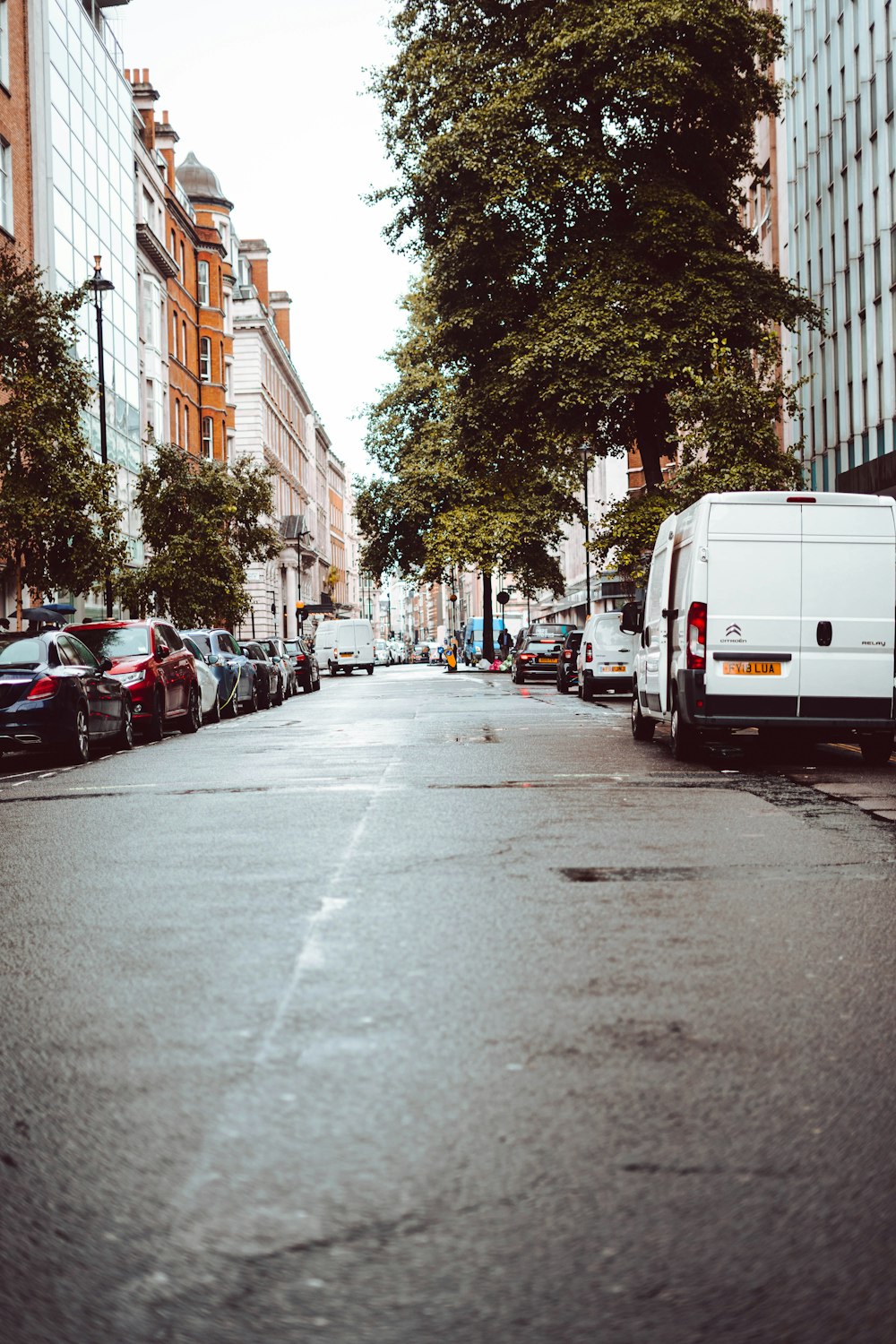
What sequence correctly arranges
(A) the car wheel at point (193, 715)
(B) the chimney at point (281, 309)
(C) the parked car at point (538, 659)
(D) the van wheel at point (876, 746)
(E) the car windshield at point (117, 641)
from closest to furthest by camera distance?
1. (D) the van wheel at point (876, 746)
2. (E) the car windshield at point (117, 641)
3. (A) the car wheel at point (193, 715)
4. (C) the parked car at point (538, 659)
5. (B) the chimney at point (281, 309)

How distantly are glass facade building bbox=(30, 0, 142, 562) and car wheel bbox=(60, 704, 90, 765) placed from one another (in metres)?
19.0

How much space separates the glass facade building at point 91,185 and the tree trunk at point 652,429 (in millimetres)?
11754

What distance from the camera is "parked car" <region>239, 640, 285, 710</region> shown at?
32.9 m

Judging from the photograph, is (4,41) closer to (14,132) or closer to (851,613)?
(14,132)

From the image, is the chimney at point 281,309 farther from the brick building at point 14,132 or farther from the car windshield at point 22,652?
the car windshield at point 22,652

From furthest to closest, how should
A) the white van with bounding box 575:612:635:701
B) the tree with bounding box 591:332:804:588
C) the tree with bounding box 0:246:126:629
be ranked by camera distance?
the white van with bounding box 575:612:635:701 → the tree with bounding box 591:332:804:588 → the tree with bounding box 0:246:126:629

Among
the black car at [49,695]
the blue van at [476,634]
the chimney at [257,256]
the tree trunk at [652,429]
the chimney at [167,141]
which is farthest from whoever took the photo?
the blue van at [476,634]

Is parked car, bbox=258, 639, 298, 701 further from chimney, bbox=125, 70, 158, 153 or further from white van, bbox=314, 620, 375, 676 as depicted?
white van, bbox=314, 620, 375, 676

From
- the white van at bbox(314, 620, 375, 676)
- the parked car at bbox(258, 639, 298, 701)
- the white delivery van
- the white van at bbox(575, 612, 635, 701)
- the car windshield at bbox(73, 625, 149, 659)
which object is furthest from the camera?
the white van at bbox(314, 620, 375, 676)

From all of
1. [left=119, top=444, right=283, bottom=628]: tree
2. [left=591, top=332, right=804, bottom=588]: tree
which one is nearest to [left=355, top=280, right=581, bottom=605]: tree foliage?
[left=119, top=444, right=283, bottom=628]: tree

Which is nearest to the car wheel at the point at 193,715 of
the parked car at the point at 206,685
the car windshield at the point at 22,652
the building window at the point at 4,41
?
the parked car at the point at 206,685

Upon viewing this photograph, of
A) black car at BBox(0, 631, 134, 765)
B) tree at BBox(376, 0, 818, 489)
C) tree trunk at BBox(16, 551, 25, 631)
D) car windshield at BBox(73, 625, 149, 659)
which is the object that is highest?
tree at BBox(376, 0, 818, 489)

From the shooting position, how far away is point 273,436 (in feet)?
306

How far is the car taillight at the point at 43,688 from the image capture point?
16.5 m
